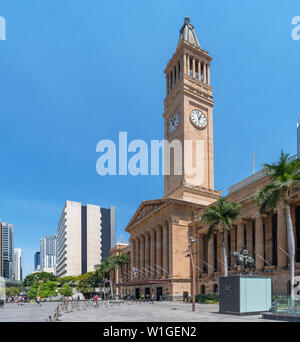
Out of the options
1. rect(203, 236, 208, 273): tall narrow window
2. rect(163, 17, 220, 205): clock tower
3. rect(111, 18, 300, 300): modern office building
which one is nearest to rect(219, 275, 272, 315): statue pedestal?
rect(111, 18, 300, 300): modern office building

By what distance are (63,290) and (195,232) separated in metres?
35.8

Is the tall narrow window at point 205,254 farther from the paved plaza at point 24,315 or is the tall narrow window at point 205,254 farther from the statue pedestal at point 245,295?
the statue pedestal at point 245,295

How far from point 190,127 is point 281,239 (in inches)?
1487

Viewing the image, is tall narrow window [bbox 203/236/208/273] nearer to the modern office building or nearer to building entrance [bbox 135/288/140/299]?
the modern office building

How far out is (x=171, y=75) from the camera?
273 feet

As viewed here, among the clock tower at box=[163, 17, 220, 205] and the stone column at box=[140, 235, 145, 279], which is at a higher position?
the clock tower at box=[163, 17, 220, 205]

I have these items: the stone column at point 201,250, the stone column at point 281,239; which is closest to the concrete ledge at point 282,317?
the stone column at point 281,239

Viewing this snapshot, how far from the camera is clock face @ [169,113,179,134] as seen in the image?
75.4 m

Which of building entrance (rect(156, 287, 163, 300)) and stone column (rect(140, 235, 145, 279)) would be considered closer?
building entrance (rect(156, 287, 163, 300))

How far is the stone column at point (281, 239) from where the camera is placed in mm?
38531

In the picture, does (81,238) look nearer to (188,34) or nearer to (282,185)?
(188,34)

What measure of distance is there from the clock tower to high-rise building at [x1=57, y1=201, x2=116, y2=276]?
314ft

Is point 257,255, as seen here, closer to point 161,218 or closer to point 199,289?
→ point 199,289
